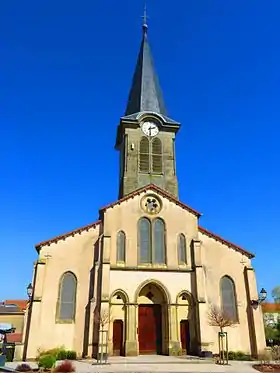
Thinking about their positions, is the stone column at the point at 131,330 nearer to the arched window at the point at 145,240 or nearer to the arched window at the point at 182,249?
the arched window at the point at 145,240

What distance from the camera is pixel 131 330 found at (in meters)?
19.6

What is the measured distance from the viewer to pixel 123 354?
1906cm

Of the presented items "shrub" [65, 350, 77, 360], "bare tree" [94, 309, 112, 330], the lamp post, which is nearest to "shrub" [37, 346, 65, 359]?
"shrub" [65, 350, 77, 360]

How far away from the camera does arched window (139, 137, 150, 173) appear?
28016 millimetres

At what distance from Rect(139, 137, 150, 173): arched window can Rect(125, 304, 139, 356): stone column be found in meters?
12.3

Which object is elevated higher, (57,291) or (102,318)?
(57,291)

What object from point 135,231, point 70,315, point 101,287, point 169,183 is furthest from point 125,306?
point 169,183

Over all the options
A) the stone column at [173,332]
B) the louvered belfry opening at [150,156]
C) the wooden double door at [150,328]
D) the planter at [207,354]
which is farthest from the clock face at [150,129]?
the planter at [207,354]

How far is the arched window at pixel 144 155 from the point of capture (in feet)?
91.9

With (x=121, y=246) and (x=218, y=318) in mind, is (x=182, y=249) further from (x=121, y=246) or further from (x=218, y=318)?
(x=218, y=318)

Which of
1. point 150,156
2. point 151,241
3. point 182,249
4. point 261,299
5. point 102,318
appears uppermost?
point 150,156

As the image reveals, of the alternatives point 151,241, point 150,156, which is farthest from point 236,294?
point 150,156

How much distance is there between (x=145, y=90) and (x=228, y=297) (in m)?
22.1

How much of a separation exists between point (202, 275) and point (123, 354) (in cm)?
722
